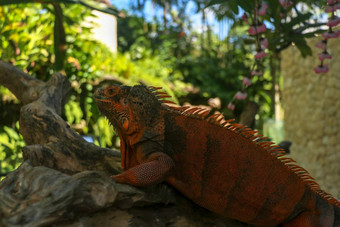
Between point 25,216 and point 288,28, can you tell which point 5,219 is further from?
point 288,28

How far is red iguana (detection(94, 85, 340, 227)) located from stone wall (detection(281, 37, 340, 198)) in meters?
4.08

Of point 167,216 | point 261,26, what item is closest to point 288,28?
point 261,26

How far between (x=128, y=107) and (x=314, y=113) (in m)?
6.24

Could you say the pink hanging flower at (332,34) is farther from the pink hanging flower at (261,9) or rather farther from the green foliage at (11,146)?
the green foliage at (11,146)

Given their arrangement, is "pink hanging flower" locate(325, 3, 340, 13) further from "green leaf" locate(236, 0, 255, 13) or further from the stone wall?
the stone wall

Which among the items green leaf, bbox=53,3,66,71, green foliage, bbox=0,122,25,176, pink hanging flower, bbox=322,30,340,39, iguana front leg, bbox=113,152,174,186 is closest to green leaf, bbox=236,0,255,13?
pink hanging flower, bbox=322,30,340,39

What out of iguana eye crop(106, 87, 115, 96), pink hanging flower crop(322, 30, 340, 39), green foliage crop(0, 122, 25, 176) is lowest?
green foliage crop(0, 122, 25, 176)

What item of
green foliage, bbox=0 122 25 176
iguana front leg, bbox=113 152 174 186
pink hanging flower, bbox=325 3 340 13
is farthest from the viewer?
green foliage, bbox=0 122 25 176

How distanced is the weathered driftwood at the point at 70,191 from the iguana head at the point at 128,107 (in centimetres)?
34

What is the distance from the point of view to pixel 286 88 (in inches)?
345

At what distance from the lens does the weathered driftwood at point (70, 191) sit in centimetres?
174

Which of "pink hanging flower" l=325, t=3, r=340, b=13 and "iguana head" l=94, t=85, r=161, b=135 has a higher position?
"pink hanging flower" l=325, t=3, r=340, b=13

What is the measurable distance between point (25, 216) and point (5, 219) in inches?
3.5

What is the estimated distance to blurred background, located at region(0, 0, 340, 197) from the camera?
3887 mm
